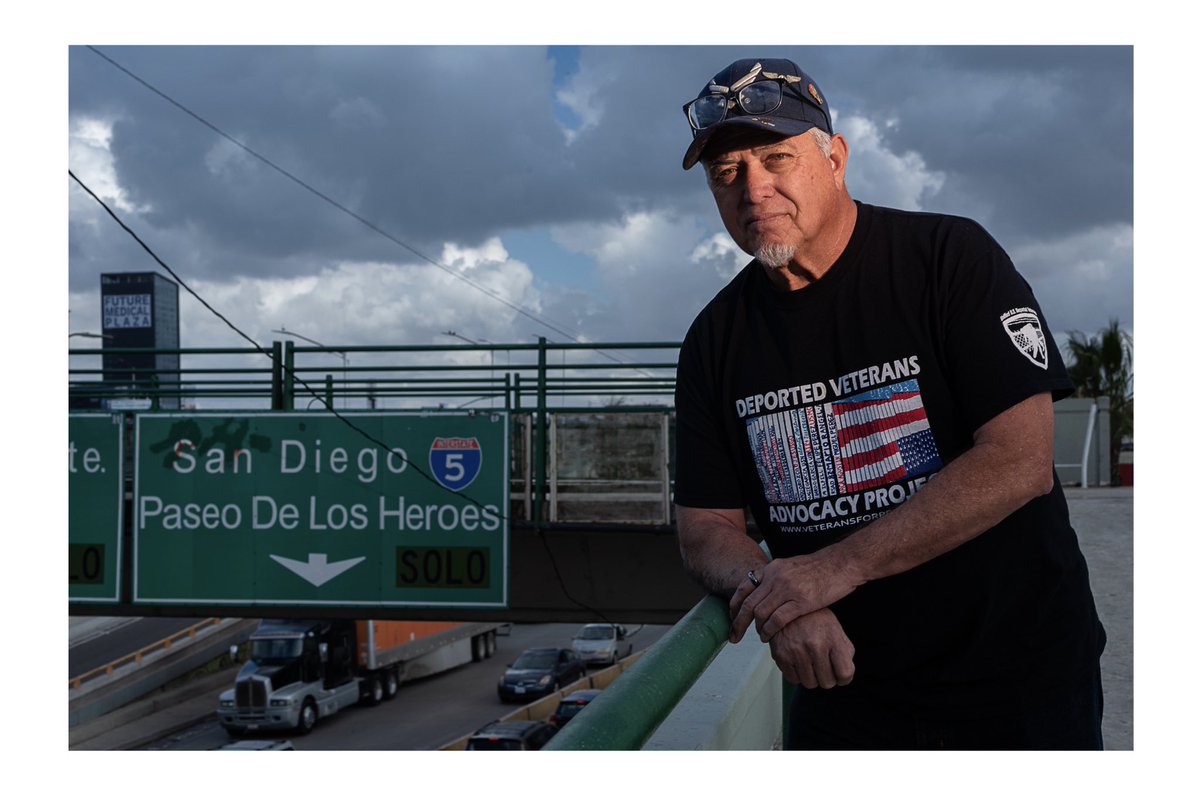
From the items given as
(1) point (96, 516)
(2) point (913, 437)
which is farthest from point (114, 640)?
(2) point (913, 437)

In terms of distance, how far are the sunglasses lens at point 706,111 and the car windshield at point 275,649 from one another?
2845cm

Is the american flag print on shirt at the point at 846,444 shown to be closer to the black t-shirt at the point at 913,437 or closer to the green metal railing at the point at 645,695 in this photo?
the black t-shirt at the point at 913,437

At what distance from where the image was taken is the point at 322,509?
433 inches

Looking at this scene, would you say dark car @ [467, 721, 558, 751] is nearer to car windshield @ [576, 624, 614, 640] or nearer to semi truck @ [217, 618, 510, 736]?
semi truck @ [217, 618, 510, 736]

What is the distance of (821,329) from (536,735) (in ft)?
64.1

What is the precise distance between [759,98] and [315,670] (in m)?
29.5

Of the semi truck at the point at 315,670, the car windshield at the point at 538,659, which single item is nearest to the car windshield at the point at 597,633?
the car windshield at the point at 538,659

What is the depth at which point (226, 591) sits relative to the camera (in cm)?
1117

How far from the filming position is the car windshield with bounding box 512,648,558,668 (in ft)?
104

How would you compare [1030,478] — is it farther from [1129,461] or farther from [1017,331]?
[1129,461]

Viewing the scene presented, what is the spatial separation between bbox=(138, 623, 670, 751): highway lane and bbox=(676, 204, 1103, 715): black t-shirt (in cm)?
2174

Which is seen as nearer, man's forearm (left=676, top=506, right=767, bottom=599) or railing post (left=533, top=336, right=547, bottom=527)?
man's forearm (left=676, top=506, right=767, bottom=599)

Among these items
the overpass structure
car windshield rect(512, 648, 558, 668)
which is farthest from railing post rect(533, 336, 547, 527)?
car windshield rect(512, 648, 558, 668)

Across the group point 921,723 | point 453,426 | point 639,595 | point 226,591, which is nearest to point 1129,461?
point 639,595
